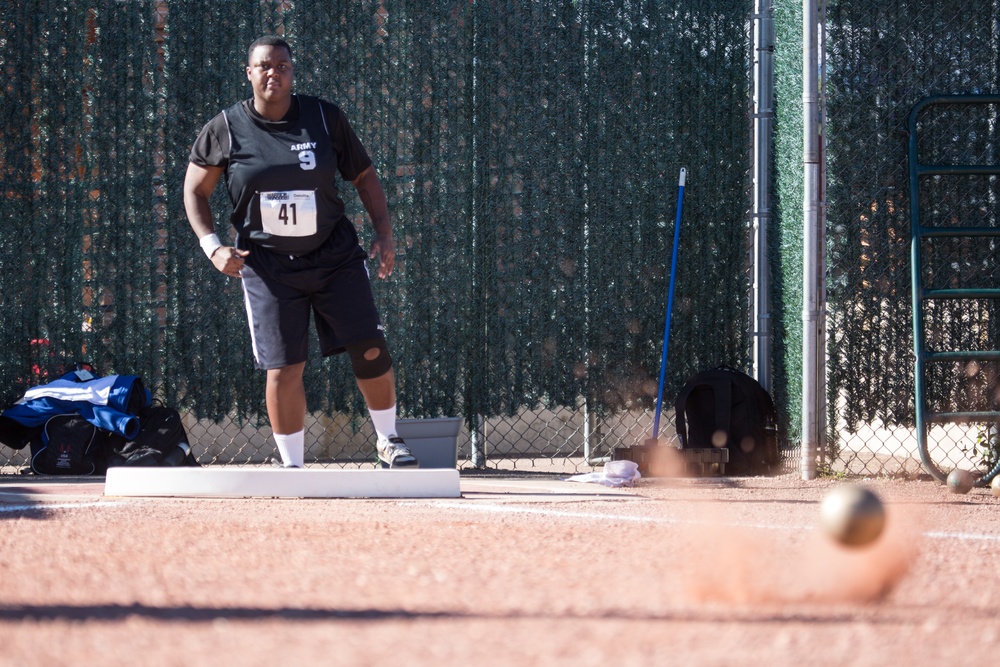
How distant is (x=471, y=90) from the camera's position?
7500mm

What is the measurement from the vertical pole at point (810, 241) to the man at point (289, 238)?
2.33 metres

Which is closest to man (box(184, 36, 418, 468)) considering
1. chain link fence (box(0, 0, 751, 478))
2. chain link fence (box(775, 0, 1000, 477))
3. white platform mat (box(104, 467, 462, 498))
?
white platform mat (box(104, 467, 462, 498))

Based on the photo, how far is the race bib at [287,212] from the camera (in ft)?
18.7

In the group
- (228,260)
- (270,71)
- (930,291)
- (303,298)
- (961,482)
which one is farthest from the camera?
(930,291)

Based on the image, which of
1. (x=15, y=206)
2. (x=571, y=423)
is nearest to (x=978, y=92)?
(x=571, y=423)

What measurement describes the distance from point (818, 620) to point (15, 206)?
20.4 feet

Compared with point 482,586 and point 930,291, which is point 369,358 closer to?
point 482,586

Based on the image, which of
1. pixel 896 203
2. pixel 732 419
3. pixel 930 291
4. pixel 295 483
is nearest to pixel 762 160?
pixel 896 203

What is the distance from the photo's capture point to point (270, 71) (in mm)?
5707

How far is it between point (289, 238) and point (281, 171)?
32 centimetres

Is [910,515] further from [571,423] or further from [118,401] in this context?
[118,401]

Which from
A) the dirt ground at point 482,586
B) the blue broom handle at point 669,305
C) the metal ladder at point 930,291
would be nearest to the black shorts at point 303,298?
the dirt ground at point 482,586

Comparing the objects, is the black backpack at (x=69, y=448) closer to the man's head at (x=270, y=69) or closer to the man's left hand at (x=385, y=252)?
the man's left hand at (x=385, y=252)

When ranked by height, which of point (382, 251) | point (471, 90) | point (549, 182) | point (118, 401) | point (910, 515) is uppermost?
point (471, 90)
